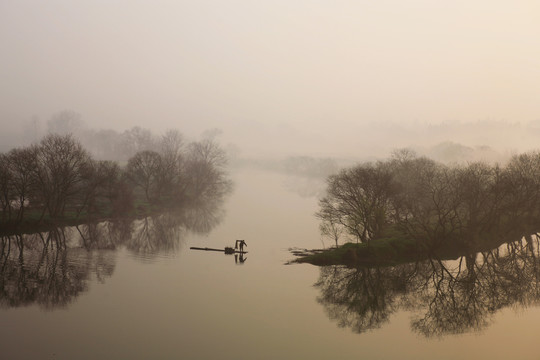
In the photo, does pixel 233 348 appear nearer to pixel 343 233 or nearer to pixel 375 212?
pixel 375 212

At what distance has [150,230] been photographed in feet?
317

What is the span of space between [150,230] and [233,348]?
215 ft

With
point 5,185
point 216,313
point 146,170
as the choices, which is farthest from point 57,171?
point 216,313

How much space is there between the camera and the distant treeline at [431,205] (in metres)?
74.2

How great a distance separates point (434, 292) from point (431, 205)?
34.9m

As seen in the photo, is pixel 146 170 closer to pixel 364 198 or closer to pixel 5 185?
pixel 5 185

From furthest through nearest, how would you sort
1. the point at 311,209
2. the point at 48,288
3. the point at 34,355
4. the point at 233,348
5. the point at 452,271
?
1. the point at 311,209
2. the point at 452,271
3. the point at 48,288
4. the point at 233,348
5. the point at 34,355

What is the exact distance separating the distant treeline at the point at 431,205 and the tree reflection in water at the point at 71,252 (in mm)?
32952

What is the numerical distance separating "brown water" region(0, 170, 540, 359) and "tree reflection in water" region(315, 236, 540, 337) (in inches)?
12.1

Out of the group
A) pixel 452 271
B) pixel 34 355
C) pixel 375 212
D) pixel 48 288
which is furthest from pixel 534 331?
pixel 48 288

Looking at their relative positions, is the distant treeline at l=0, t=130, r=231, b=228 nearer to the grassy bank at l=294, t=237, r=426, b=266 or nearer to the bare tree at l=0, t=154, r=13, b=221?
the bare tree at l=0, t=154, r=13, b=221

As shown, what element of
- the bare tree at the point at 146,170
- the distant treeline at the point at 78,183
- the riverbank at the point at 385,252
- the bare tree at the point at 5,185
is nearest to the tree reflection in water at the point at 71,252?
the bare tree at the point at 5,185

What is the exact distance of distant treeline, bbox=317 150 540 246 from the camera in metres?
74.2

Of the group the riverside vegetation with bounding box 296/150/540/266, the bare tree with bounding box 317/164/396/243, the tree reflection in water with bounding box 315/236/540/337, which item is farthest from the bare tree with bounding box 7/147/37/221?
the tree reflection in water with bounding box 315/236/540/337
